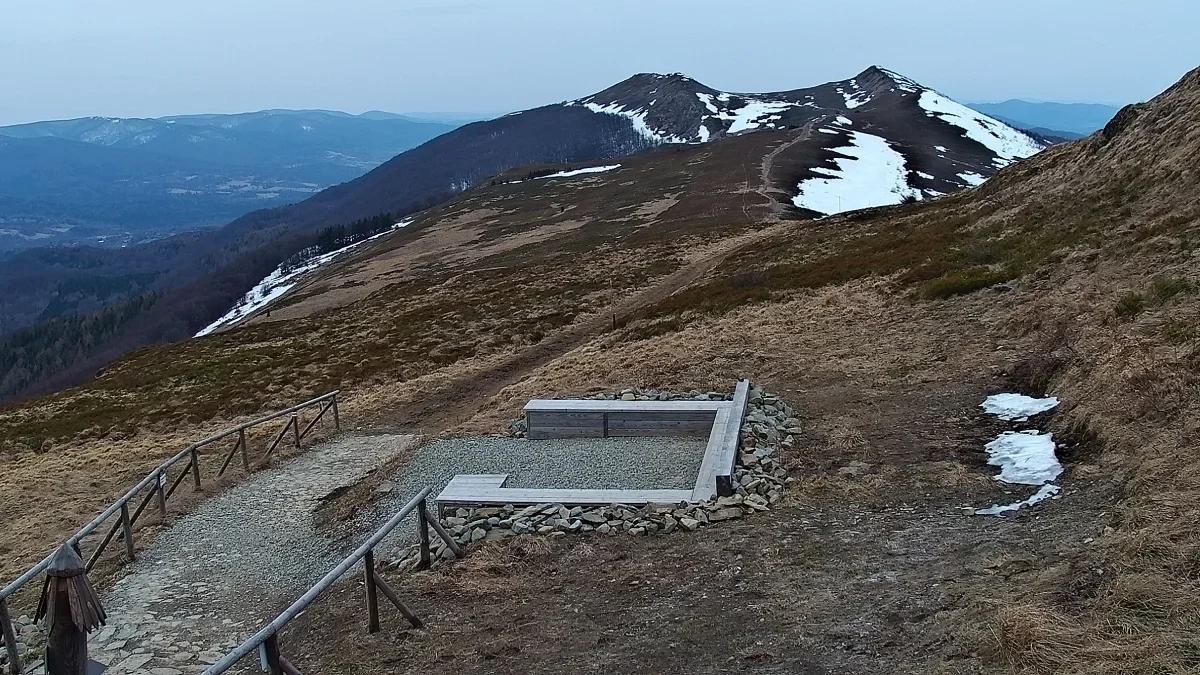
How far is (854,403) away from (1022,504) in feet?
19.2

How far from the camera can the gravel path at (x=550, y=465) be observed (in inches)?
550

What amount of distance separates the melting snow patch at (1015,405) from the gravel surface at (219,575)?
36.4ft

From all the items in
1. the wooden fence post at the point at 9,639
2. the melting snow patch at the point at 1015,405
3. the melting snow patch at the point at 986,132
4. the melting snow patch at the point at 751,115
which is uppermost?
the melting snow patch at the point at 751,115

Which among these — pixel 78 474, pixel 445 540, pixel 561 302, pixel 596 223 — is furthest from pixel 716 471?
pixel 596 223

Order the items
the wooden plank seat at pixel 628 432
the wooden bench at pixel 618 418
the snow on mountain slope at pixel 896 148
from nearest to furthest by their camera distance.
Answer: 1. the wooden plank seat at pixel 628 432
2. the wooden bench at pixel 618 418
3. the snow on mountain slope at pixel 896 148

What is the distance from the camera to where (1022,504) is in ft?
33.0

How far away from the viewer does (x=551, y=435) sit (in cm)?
1703

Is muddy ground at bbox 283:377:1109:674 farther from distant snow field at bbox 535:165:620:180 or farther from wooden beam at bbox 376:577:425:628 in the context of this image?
distant snow field at bbox 535:165:620:180

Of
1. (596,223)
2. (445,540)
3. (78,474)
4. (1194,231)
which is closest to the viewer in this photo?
(445,540)

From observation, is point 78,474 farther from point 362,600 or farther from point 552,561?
point 552,561

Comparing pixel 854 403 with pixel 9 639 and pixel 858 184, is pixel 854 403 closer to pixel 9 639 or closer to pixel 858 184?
pixel 9 639

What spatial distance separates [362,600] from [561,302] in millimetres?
30963

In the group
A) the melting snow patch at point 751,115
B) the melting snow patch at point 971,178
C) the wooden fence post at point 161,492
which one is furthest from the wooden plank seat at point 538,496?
the melting snow patch at point 751,115

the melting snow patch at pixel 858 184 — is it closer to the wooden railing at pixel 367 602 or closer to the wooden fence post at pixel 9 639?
the wooden railing at pixel 367 602
